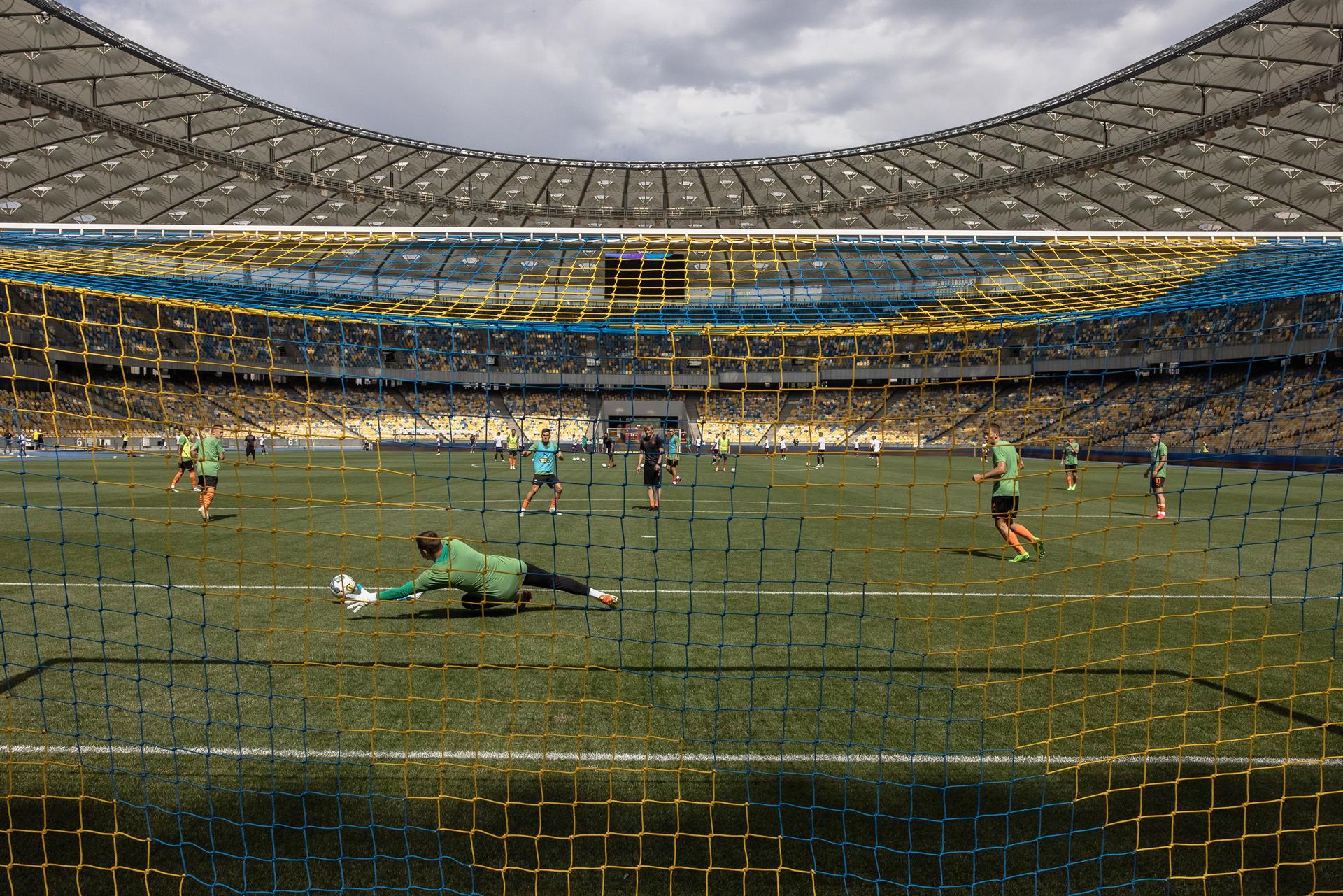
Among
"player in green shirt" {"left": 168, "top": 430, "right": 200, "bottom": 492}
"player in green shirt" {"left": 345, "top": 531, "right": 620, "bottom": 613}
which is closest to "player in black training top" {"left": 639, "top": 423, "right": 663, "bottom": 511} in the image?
"player in green shirt" {"left": 345, "top": 531, "right": 620, "bottom": 613}

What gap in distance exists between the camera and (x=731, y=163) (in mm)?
43938

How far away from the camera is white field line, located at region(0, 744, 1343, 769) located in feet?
12.5

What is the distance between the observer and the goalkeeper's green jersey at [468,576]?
5.63m

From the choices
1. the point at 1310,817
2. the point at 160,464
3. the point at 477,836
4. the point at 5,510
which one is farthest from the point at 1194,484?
the point at 160,464

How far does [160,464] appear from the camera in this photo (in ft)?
95.7

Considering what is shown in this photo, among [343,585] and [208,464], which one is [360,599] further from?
[208,464]

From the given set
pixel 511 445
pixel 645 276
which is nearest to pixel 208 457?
pixel 645 276

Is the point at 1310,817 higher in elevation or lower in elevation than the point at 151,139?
lower

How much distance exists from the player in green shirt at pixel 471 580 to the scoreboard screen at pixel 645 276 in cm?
230

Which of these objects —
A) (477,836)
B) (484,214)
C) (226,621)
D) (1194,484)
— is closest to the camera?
(477,836)

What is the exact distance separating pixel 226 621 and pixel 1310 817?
23.6ft

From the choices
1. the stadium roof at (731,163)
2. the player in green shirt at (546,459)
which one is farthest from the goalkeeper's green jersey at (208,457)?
the stadium roof at (731,163)

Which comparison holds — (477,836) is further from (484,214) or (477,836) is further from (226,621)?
(484,214)

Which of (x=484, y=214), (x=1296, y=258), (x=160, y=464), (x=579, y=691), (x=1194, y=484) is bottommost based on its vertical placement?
(x=160, y=464)
